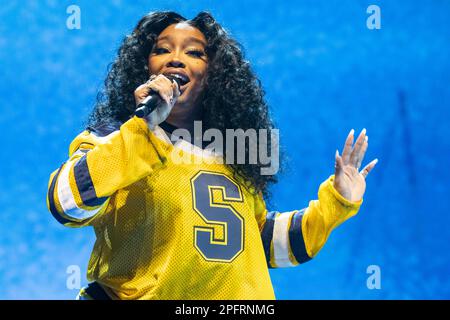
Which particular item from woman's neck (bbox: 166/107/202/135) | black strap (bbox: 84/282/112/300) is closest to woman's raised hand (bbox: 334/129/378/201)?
woman's neck (bbox: 166/107/202/135)

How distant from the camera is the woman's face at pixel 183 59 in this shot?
1755 millimetres

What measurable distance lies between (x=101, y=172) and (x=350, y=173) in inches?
22.6

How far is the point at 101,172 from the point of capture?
1482 mm

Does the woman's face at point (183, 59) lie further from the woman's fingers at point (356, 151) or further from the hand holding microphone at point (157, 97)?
the woman's fingers at point (356, 151)

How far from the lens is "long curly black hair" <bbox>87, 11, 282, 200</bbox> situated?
6.04 ft

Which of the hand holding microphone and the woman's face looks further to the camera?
the woman's face

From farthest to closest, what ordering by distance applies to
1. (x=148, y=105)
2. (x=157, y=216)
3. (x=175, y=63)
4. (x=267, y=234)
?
(x=267, y=234), (x=175, y=63), (x=157, y=216), (x=148, y=105)

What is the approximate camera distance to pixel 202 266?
158 cm

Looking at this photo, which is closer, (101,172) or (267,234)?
(101,172)

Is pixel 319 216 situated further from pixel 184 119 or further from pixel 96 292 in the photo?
pixel 96 292

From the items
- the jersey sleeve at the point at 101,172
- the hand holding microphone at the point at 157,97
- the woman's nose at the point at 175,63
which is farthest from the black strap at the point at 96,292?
the woman's nose at the point at 175,63

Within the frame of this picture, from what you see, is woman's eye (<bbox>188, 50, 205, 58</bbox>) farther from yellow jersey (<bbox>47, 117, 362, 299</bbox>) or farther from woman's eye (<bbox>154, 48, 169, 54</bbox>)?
yellow jersey (<bbox>47, 117, 362, 299</bbox>)

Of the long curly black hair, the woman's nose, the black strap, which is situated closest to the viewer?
the black strap

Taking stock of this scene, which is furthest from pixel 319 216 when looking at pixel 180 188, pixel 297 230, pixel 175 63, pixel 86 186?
pixel 86 186
